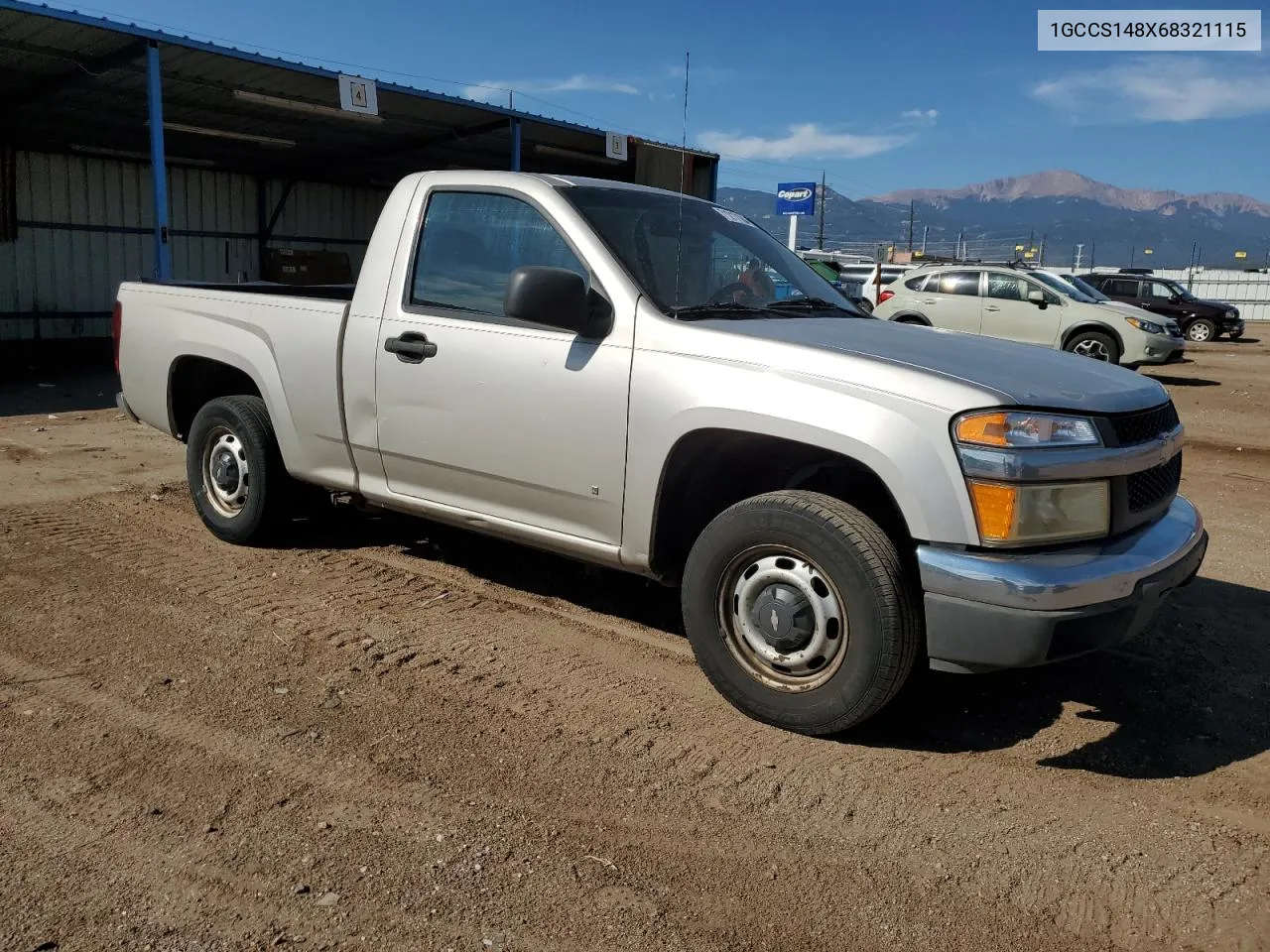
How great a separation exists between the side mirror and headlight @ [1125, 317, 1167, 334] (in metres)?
14.3

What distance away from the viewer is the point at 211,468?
579 centimetres

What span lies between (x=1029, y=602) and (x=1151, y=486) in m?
0.90

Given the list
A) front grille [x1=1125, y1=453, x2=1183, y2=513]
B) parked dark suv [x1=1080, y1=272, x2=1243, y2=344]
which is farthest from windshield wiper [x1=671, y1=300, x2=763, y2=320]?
parked dark suv [x1=1080, y1=272, x2=1243, y2=344]

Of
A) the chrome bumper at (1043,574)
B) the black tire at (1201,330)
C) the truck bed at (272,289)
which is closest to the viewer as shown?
the chrome bumper at (1043,574)

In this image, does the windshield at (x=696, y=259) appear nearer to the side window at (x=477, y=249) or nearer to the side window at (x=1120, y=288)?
the side window at (x=477, y=249)

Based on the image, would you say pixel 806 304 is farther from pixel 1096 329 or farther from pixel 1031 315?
pixel 1096 329

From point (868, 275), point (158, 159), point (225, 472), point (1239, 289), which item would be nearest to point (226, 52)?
point (158, 159)

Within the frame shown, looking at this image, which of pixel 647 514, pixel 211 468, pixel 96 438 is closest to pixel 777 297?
pixel 647 514

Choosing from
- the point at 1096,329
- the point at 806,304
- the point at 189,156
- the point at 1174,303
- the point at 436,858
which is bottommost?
the point at 436,858

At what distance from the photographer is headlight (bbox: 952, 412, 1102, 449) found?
10.3 ft

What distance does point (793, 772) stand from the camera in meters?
3.40

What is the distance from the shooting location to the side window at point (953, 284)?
16.7 metres

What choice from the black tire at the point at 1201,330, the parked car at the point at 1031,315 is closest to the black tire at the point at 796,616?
the parked car at the point at 1031,315

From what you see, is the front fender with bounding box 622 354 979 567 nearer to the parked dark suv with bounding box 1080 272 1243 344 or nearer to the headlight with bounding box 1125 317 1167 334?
the headlight with bounding box 1125 317 1167 334
